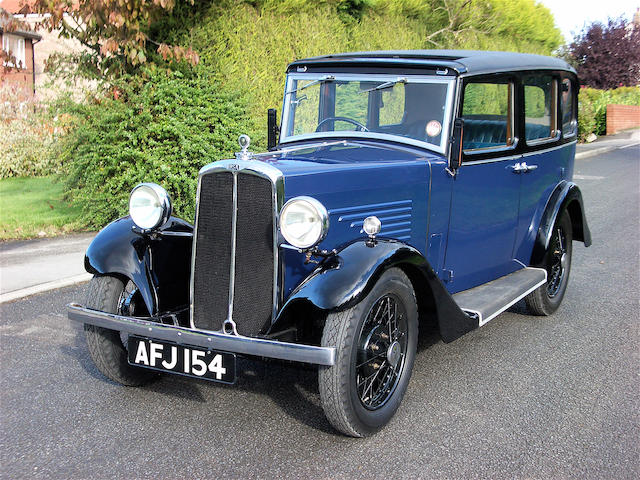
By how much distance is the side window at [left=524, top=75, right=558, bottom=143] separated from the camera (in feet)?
16.3

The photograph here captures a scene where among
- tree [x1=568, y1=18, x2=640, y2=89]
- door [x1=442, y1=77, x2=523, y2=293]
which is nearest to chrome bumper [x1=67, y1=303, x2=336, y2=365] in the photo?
door [x1=442, y1=77, x2=523, y2=293]

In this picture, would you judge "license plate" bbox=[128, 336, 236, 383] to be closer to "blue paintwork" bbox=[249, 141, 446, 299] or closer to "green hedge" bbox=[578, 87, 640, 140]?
"blue paintwork" bbox=[249, 141, 446, 299]

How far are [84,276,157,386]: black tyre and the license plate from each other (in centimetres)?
38

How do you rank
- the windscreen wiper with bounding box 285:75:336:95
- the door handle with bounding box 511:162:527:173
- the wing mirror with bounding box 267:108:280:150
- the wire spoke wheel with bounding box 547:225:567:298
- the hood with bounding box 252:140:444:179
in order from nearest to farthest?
the hood with bounding box 252:140:444:179 < the windscreen wiper with bounding box 285:75:336:95 < the door handle with bounding box 511:162:527:173 < the wing mirror with bounding box 267:108:280:150 < the wire spoke wheel with bounding box 547:225:567:298

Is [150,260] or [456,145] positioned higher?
[456,145]

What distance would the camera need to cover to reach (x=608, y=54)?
29.0m

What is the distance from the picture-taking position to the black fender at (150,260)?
369cm

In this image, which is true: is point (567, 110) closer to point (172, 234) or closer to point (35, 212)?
point (172, 234)

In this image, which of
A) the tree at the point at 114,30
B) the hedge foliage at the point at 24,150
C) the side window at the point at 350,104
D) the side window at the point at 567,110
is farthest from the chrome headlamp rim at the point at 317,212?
the hedge foliage at the point at 24,150

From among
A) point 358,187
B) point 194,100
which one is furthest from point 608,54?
point 358,187

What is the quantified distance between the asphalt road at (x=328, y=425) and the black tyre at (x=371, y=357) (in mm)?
140

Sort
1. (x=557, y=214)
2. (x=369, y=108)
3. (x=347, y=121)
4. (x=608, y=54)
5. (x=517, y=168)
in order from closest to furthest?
(x=369, y=108) → (x=347, y=121) → (x=517, y=168) → (x=557, y=214) → (x=608, y=54)

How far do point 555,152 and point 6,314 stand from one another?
452 centimetres

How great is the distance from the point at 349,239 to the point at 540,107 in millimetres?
2446
